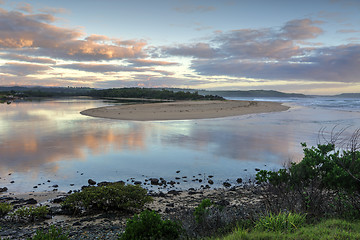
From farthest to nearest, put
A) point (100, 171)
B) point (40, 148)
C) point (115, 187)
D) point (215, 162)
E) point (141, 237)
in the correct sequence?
1. point (40, 148)
2. point (215, 162)
3. point (100, 171)
4. point (115, 187)
5. point (141, 237)

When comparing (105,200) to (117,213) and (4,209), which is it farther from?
(4,209)

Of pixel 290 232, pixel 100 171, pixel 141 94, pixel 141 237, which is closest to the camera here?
pixel 141 237

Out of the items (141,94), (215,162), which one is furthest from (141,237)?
(141,94)

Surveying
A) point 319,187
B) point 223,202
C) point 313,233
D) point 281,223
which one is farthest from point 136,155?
Answer: point 313,233

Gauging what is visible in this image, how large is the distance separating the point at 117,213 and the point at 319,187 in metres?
5.29

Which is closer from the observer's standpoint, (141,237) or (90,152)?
(141,237)

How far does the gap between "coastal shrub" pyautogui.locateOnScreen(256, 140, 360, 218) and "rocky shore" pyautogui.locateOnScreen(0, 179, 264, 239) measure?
0.62 meters

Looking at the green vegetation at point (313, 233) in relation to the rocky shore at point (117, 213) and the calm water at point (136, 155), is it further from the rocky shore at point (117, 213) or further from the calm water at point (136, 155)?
the calm water at point (136, 155)

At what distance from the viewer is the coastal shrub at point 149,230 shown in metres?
4.42

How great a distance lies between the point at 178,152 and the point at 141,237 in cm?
929

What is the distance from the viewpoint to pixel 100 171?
10578 millimetres

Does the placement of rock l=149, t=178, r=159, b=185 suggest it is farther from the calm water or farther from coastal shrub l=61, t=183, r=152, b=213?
coastal shrub l=61, t=183, r=152, b=213

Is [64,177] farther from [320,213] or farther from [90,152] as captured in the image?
[320,213]

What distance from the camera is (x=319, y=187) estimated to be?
620 centimetres
